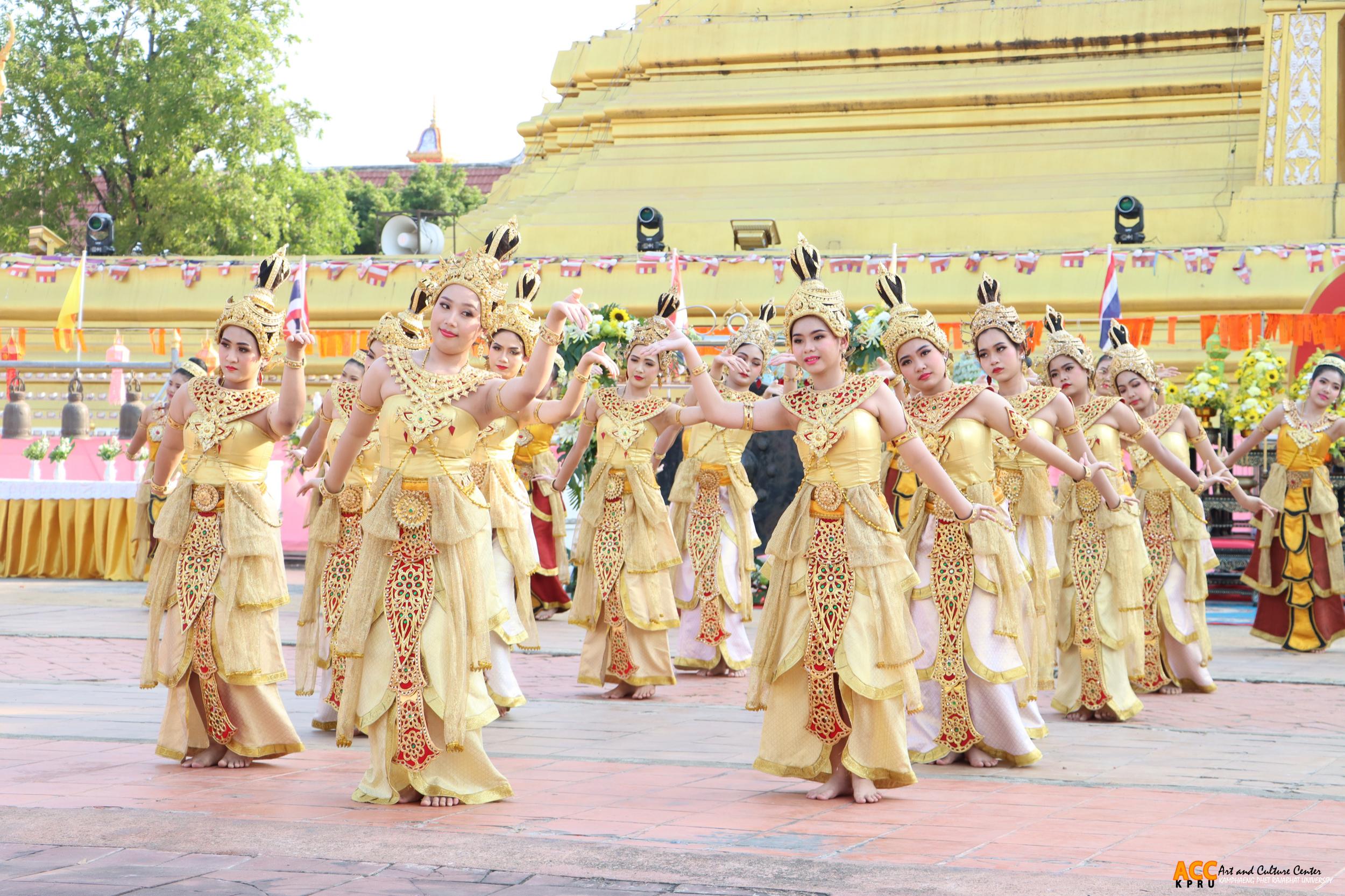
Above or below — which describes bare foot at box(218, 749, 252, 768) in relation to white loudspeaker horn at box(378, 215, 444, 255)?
below

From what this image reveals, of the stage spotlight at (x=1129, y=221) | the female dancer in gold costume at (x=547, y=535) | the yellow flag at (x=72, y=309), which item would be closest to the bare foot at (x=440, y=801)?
Answer: the female dancer in gold costume at (x=547, y=535)

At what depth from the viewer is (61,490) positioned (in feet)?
50.8

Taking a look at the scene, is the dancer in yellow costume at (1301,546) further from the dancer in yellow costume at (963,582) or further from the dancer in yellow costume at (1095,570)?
the dancer in yellow costume at (963,582)

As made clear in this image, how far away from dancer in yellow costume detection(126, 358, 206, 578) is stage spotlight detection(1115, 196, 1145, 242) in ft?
32.7

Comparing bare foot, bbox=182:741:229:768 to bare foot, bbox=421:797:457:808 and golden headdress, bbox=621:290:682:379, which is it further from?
golden headdress, bbox=621:290:682:379

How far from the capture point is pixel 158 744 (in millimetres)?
6402

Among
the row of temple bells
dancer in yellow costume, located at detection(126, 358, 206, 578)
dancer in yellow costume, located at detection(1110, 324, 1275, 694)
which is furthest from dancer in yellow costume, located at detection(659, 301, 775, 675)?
the row of temple bells

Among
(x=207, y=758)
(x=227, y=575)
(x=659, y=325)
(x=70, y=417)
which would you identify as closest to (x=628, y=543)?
(x=659, y=325)

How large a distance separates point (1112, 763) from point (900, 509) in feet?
11.0

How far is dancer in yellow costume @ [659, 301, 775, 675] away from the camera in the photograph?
9.73m

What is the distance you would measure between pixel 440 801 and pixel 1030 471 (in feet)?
12.6

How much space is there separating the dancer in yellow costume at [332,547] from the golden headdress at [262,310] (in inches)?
34.4

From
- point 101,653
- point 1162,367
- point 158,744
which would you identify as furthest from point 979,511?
point 101,653

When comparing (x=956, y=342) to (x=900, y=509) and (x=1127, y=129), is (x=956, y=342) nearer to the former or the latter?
(x=1127, y=129)
